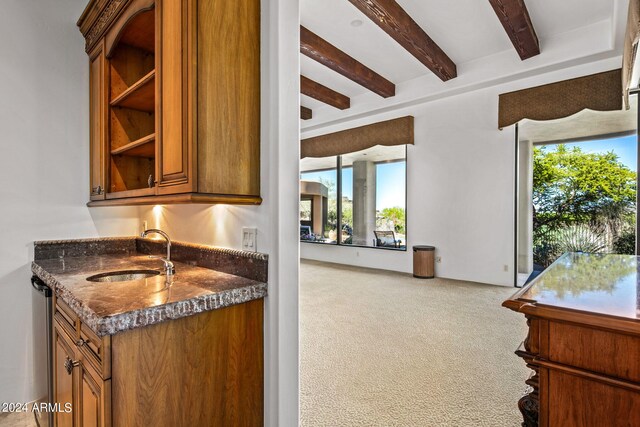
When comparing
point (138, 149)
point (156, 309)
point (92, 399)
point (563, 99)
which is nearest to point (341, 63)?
point (563, 99)

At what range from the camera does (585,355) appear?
0.91m

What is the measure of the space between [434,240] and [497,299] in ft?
5.31

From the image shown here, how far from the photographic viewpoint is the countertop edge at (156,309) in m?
1.07

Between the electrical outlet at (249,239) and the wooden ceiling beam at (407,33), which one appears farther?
the wooden ceiling beam at (407,33)

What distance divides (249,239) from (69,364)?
0.91 meters

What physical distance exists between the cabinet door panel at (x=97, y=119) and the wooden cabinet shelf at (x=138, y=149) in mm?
129

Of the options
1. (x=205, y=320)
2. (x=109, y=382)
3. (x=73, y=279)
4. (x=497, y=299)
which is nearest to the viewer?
(x=109, y=382)

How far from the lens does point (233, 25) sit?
1.50 meters

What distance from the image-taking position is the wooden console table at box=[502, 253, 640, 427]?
85cm

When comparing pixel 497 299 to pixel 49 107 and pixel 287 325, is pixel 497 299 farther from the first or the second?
pixel 49 107

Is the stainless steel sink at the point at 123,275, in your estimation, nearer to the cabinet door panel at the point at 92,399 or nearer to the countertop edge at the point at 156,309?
the countertop edge at the point at 156,309

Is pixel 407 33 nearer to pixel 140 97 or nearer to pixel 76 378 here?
pixel 140 97

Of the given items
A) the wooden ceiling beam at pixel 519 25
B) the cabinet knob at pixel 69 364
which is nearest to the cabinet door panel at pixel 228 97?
the cabinet knob at pixel 69 364

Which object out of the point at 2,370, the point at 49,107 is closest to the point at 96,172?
the point at 49,107
